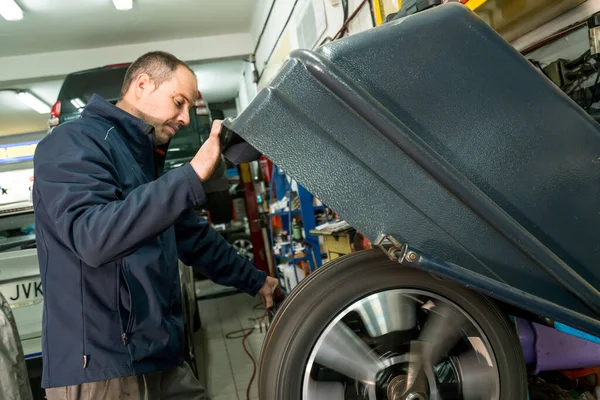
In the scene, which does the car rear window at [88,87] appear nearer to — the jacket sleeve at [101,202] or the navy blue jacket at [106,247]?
the navy blue jacket at [106,247]

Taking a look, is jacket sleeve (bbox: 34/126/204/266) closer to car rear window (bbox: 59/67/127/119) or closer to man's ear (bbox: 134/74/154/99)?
man's ear (bbox: 134/74/154/99)

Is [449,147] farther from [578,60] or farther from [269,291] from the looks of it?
[269,291]

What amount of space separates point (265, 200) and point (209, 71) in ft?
11.1

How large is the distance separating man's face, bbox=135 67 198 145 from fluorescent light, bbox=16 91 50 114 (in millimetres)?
7527

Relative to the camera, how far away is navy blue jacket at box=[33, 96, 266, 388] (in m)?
1.05

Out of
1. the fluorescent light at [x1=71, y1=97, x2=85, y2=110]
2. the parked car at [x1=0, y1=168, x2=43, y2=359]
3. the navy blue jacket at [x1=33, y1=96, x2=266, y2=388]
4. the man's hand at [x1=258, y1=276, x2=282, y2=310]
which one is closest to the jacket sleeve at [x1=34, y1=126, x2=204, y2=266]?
the navy blue jacket at [x1=33, y1=96, x2=266, y2=388]

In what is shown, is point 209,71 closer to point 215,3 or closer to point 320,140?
point 215,3

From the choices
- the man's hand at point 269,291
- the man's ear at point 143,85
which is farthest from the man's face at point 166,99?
the man's hand at point 269,291

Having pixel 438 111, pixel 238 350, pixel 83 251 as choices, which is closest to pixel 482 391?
pixel 438 111

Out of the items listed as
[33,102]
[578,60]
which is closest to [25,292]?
[578,60]

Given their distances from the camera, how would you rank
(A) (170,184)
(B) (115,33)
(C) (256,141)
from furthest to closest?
(B) (115,33)
(A) (170,184)
(C) (256,141)

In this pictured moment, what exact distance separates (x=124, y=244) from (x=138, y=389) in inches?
25.3

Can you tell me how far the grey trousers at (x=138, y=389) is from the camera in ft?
4.33

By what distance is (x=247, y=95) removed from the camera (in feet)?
25.5
